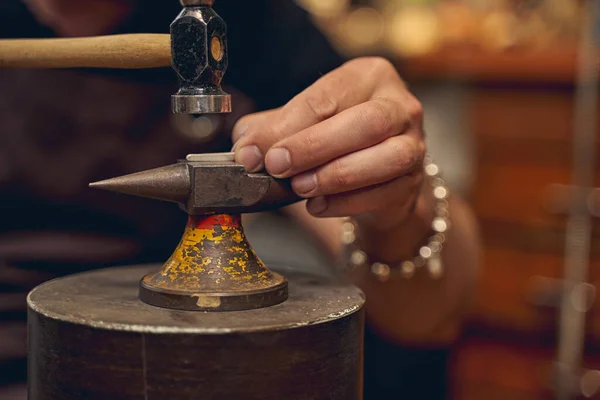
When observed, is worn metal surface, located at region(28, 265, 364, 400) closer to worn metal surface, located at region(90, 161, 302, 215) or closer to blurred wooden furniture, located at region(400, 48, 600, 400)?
worn metal surface, located at region(90, 161, 302, 215)

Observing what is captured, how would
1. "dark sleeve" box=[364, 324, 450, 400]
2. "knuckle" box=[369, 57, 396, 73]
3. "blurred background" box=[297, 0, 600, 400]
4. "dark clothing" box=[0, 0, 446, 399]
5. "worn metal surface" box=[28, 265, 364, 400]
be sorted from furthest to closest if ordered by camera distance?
"blurred background" box=[297, 0, 600, 400] → "dark sleeve" box=[364, 324, 450, 400] → "dark clothing" box=[0, 0, 446, 399] → "knuckle" box=[369, 57, 396, 73] → "worn metal surface" box=[28, 265, 364, 400]

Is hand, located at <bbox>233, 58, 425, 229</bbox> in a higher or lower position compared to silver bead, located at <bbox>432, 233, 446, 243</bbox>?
higher

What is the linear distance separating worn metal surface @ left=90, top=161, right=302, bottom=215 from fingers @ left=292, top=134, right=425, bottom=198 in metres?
0.07

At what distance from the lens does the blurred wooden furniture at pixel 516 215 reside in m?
2.59

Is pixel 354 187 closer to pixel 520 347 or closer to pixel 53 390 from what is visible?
pixel 53 390

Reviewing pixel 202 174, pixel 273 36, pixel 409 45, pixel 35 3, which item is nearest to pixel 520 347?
pixel 409 45

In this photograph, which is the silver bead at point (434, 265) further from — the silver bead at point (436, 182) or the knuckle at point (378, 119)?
the knuckle at point (378, 119)

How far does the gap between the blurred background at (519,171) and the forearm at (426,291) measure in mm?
975

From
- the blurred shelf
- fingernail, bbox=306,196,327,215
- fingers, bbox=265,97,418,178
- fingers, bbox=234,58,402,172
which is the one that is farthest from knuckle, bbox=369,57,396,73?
the blurred shelf

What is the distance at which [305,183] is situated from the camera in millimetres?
890

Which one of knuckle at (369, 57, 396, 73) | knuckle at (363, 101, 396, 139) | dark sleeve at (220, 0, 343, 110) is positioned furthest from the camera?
dark sleeve at (220, 0, 343, 110)

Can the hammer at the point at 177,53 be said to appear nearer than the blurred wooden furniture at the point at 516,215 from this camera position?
Yes

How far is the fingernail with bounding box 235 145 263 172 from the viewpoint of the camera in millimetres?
841

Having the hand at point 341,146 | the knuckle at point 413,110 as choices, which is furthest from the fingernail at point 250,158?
the knuckle at point 413,110
